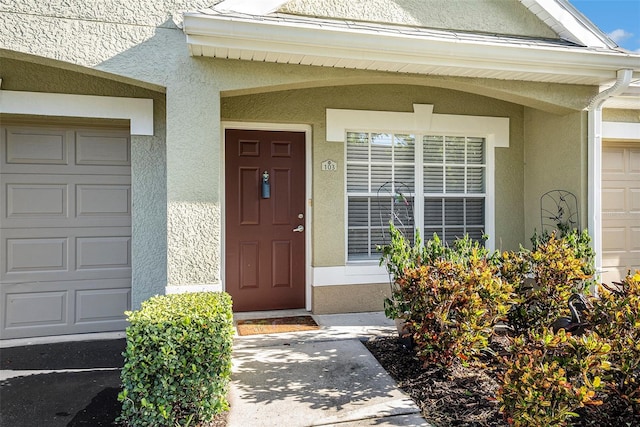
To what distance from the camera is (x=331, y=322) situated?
17.8 feet

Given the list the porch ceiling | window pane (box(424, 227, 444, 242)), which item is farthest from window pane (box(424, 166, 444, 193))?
the porch ceiling

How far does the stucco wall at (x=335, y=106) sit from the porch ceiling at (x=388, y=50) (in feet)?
3.55

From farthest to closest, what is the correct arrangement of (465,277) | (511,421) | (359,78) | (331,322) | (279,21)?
(331,322) → (359,78) → (279,21) → (465,277) → (511,421)

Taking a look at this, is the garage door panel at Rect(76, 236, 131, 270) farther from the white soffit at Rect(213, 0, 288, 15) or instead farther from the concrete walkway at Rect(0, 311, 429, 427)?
the white soffit at Rect(213, 0, 288, 15)

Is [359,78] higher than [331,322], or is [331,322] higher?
[359,78]

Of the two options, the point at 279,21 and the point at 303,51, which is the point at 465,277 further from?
the point at 279,21

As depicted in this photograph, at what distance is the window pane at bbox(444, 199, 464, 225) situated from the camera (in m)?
6.32

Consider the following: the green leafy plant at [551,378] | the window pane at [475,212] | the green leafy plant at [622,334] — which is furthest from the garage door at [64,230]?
the green leafy plant at [622,334]

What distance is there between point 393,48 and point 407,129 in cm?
180

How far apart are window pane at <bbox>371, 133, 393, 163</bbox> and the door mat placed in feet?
8.15

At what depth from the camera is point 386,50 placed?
437 centimetres

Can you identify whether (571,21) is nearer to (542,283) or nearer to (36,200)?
(542,283)

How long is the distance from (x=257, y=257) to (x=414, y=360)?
8.52ft

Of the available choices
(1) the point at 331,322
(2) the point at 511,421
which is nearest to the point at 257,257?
(1) the point at 331,322
